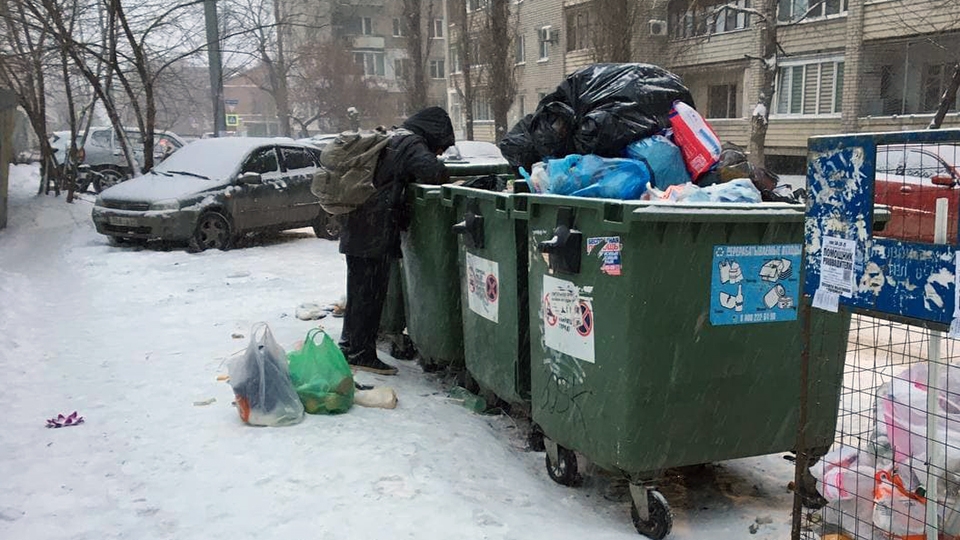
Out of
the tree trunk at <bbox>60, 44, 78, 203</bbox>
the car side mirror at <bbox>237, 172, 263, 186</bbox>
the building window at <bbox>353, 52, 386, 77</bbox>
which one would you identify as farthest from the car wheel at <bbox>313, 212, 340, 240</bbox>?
the building window at <bbox>353, 52, 386, 77</bbox>

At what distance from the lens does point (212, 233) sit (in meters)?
11.0

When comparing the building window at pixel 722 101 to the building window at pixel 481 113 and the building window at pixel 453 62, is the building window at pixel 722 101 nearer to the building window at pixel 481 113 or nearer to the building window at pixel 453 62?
the building window at pixel 481 113

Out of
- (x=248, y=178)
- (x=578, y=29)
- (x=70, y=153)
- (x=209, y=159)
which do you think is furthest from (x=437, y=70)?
(x=248, y=178)

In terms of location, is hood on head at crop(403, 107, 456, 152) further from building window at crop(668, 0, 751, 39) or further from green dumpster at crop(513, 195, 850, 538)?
building window at crop(668, 0, 751, 39)

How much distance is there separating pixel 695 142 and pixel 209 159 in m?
9.38

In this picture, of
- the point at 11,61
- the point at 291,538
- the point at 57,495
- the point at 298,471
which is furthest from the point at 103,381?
the point at 11,61

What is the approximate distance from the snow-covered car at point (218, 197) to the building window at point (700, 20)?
18.2 m

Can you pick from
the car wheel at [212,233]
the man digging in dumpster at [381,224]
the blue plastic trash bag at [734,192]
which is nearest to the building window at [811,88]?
the car wheel at [212,233]

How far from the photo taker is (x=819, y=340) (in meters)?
3.51

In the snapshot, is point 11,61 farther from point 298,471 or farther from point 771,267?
point 771,267

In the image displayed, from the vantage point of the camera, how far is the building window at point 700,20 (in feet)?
88.4

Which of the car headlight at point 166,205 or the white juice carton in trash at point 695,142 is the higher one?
the white juice carton in trash at point 695,142

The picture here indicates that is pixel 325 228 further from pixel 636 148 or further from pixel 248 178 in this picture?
pixel 636 148

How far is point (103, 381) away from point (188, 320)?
73.3 inches
